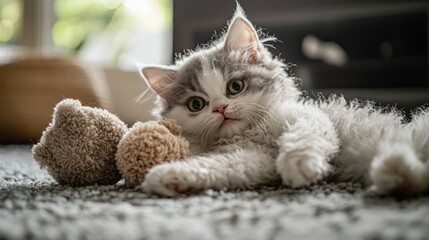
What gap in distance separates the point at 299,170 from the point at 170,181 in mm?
231

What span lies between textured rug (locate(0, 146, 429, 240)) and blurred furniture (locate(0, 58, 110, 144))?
5.35ft

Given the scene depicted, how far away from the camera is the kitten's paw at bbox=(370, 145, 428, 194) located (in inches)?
28.5

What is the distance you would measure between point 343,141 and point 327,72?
2608 millimetres

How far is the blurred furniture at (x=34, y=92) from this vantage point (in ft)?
8.03

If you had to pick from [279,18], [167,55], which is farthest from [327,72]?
[167,55]

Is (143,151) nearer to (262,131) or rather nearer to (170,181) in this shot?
(170,181)

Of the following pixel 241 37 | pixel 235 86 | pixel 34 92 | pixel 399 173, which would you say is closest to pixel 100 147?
pixel 235 86

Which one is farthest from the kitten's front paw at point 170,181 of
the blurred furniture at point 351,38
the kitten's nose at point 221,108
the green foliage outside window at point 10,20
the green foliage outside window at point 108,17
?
the green foliage outside window at point 10,20

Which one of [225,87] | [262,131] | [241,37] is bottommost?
[262,131]

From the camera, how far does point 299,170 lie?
0.83m

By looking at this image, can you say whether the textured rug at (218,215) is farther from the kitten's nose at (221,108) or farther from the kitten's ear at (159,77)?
the kitten's ear at (159,77)

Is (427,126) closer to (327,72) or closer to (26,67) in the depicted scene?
(26,67)

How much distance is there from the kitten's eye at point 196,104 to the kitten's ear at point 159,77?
98 mm

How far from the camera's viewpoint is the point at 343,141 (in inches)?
40.5
